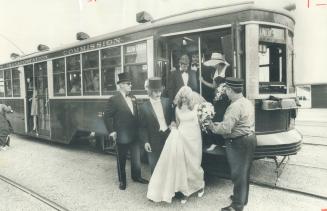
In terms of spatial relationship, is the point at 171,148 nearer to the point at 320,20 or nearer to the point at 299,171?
the point at 299,171

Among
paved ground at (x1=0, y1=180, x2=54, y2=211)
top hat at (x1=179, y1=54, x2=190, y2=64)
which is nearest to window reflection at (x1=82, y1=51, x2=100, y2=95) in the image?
top hat at (x1=179, y1=54, x2=190, y2=64)

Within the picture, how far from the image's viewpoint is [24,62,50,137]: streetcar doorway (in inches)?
407

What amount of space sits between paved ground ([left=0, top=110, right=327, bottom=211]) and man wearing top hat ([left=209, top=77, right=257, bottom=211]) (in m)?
0.33

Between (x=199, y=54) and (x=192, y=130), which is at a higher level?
(x=199, y=54)

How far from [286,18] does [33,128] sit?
871 centimetres

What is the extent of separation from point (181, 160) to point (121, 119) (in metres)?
1.39

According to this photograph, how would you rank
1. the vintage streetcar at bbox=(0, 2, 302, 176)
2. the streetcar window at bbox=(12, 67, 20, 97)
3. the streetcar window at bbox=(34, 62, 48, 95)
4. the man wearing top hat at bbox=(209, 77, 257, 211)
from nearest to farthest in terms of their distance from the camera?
the man wearing top hat at bbox=(209, 77, 257, 211) → the vintage streetcar at bbox=(0, 2, 302, 176) → the streetcar window at bbox=(34, 62, 48, 95) → the streetcar window at bbox=(12, 67, 20, 97)

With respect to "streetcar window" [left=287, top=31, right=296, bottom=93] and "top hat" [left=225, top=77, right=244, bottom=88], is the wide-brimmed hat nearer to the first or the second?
"top hat" [left=225, top=77, right=244, bottom=88]

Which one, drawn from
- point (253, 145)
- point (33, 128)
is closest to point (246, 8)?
point (253, 145)

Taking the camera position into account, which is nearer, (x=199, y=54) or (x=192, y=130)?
(x=192, y=130)

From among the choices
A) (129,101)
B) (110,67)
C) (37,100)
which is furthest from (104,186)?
(37,100)

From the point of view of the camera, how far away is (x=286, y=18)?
19.2ft

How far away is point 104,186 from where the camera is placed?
5895 mm

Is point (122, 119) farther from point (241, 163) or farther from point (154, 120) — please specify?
point (241, 163)
